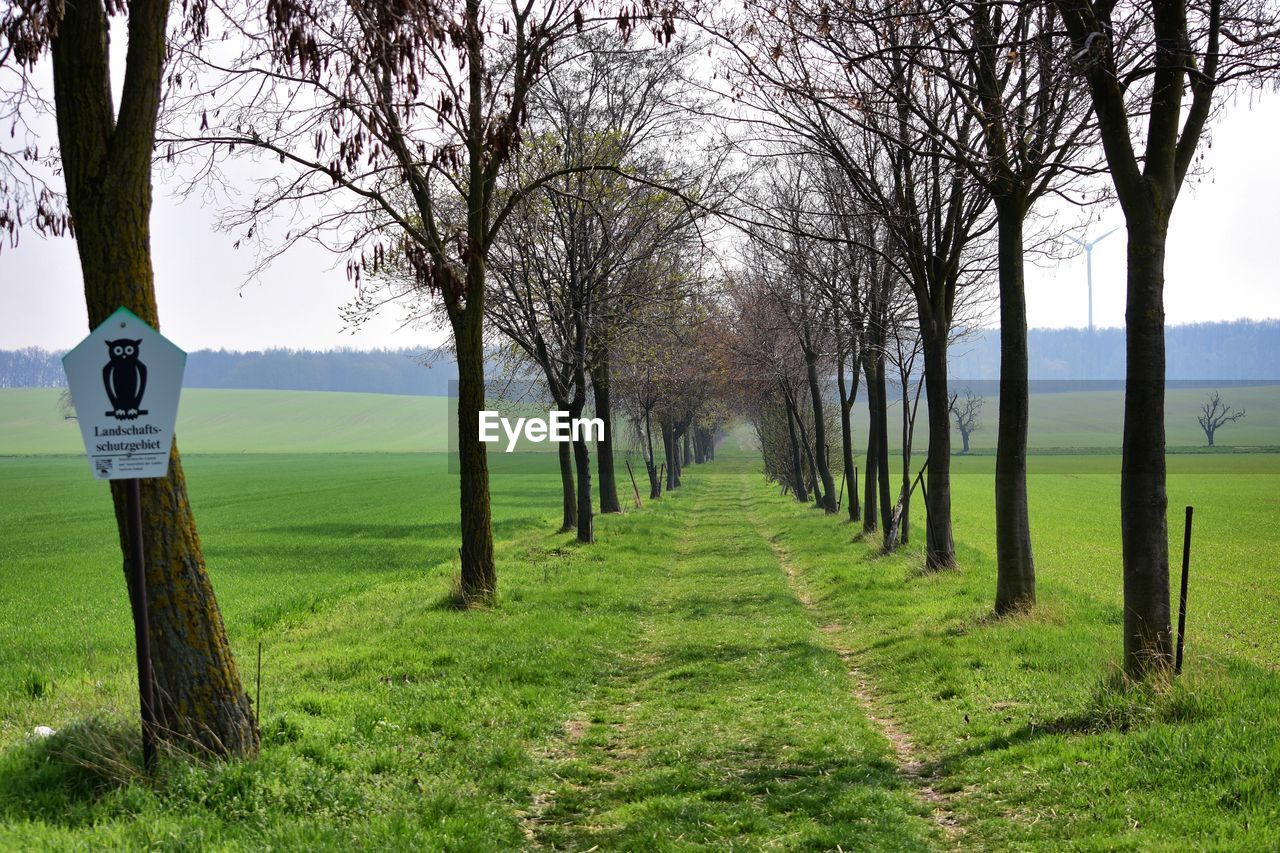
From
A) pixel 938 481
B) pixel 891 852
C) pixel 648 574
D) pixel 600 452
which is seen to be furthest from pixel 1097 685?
pixel 600 452

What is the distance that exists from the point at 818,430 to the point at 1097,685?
93.5ft

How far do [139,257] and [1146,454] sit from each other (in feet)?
28.6

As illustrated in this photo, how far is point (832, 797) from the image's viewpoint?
23.5ft

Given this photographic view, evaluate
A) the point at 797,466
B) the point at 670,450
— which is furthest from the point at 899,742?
the point at 670,450

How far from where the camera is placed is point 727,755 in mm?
8320

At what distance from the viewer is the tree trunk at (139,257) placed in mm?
7125

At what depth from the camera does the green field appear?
250 inches

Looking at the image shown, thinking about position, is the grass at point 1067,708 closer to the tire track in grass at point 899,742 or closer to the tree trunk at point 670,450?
the tire track in grass at point 899,742

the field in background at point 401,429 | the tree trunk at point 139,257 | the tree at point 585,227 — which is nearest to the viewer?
the tree trunk at point 139,257

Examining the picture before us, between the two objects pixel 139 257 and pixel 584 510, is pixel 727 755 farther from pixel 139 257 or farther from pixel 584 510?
pixel 584 510

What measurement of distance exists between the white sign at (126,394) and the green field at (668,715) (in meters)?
2.12

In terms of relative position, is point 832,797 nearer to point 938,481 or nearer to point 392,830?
point 392,830

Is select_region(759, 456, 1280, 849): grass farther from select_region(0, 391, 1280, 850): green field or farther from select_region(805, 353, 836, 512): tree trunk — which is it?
select_region(805, 353, 836, 512): tree trunk

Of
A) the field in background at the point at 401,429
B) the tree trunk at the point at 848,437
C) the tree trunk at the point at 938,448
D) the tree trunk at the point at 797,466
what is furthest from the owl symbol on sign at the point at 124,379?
the field in background at the point at 401,429
